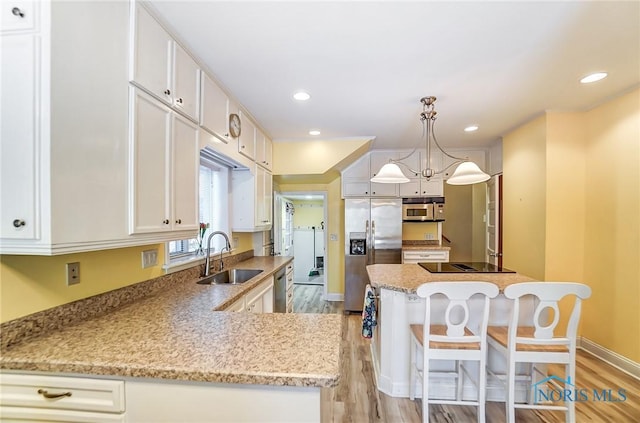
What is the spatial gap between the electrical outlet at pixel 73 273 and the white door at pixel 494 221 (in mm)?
4463

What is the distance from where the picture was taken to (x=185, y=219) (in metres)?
1.76

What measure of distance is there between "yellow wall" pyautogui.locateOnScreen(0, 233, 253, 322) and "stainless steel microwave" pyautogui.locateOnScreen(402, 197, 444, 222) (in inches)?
144

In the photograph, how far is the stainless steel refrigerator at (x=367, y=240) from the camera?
4117 millimetres

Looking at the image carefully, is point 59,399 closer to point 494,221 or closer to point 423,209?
point 423,209

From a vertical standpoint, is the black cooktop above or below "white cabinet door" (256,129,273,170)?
below

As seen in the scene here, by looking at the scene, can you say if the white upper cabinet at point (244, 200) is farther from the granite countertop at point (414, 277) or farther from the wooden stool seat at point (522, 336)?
the wooden stool seat at point (522, 336)

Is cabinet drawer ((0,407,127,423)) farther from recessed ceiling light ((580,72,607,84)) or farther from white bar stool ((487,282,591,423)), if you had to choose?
recessed ceiling light ((580,72,607,84))

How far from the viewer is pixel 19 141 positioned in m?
0.97

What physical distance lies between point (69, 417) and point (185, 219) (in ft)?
3.42

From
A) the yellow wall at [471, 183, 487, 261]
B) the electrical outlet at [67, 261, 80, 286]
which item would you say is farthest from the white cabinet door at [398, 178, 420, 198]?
the electrical outlet at [67, 261, 80, 286]

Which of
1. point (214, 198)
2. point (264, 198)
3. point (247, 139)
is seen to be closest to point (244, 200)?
point (214, 198)

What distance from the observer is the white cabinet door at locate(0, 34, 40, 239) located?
0.97 m

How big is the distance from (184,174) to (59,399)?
1201 millimetres

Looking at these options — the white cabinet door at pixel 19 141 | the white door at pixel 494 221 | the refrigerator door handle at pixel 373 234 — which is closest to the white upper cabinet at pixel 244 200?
the refrigerator door handle at pixel 373 234
